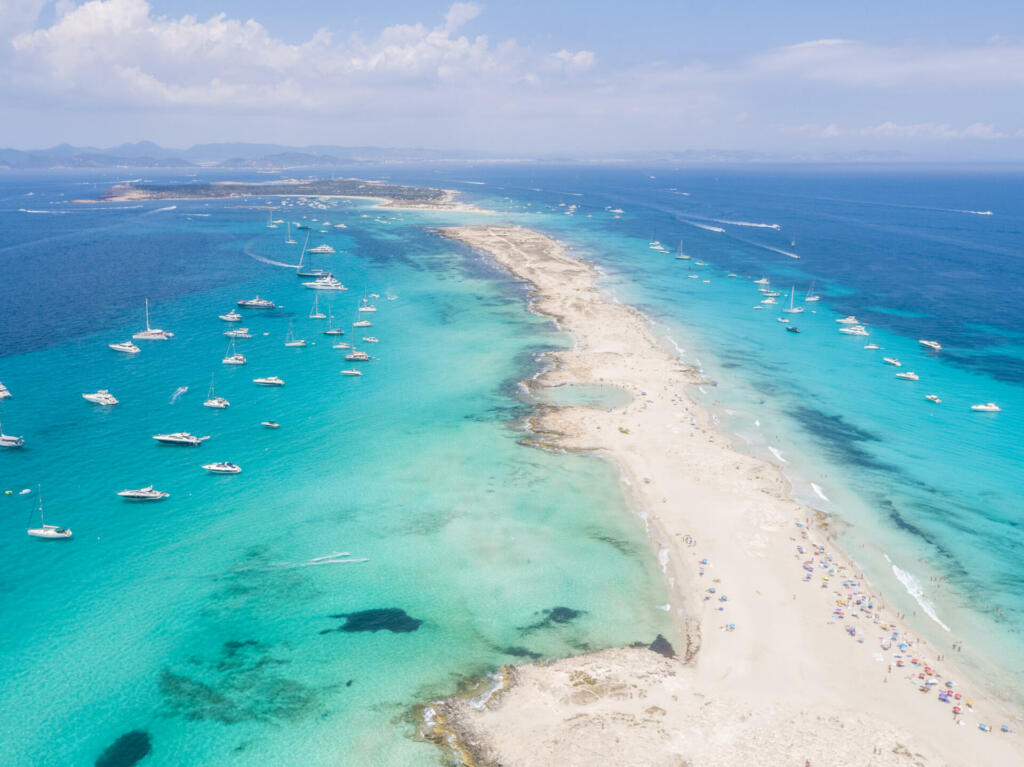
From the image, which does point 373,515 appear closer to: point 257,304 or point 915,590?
point 915,590

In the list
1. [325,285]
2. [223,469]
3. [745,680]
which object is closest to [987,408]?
[745,680]

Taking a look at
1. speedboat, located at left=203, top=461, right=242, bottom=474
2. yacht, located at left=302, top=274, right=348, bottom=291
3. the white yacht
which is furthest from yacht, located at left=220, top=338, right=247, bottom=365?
yacht, located at left=302, top=274, right=348, bottom=291

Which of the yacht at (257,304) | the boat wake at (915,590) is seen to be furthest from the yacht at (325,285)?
the boat wake at (915,590)

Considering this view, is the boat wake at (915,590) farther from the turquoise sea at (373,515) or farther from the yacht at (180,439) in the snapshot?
the yacht at (180,439)

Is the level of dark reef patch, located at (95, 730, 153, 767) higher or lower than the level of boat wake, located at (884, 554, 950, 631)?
lower

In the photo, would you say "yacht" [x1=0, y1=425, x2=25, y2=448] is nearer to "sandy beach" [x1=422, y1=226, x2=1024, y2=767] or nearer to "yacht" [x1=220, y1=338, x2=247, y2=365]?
"yacht" [x1=220, y1=338, x2=247, y2=365]

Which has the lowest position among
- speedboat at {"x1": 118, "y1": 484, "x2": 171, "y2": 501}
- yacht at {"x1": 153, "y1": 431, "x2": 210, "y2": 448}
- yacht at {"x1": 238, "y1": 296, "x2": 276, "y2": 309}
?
speedboat at {"x1": 118, "y1": 484, "x2": 171, "y2": 501}

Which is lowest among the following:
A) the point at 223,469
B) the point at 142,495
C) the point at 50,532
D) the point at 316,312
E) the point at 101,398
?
the point at 50,532
